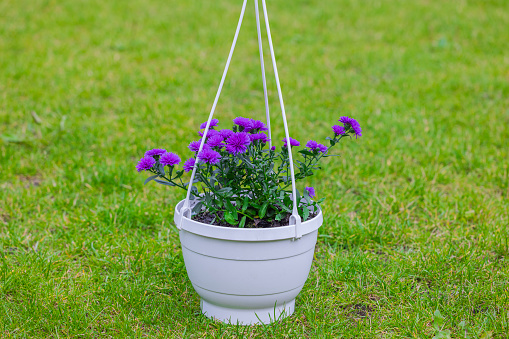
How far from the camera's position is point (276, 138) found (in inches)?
138

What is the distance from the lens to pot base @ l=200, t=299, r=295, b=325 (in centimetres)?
182

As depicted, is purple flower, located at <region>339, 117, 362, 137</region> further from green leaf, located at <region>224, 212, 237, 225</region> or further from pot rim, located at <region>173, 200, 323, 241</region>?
green leaf, located at <region>224, 212, 237, 225</region>

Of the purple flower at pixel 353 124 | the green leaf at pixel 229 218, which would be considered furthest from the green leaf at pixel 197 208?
the purple flower at pixel 353 124

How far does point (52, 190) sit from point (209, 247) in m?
1.45

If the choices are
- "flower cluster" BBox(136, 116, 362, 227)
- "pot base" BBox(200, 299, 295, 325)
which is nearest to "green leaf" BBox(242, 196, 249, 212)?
"flower cluster" BBox(136, 116, 362, 227)

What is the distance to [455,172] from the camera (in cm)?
309

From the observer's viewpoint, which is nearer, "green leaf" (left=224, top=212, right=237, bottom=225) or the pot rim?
the pot rim

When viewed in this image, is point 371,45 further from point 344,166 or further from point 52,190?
point 52,190

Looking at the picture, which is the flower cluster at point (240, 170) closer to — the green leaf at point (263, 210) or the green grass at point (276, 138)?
the green leaf at point (263, 210)

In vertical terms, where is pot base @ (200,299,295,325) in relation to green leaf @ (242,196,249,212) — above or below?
below

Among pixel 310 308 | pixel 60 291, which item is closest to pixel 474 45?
pixel 310 308

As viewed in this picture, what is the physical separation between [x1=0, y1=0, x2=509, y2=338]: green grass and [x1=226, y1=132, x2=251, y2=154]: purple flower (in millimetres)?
614

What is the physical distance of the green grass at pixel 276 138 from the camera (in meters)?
1.96

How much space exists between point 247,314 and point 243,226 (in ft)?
1.01
